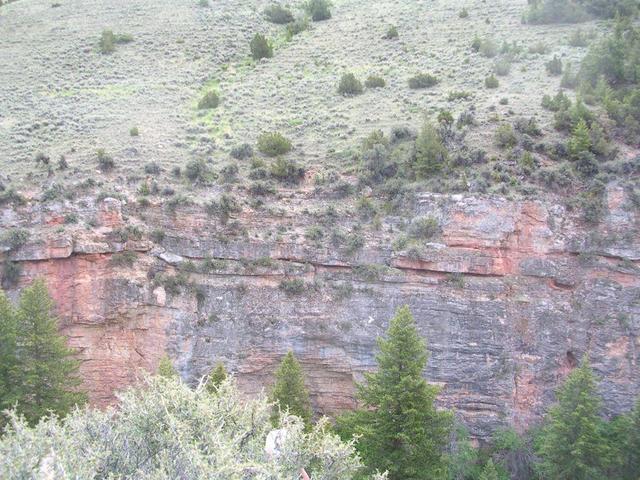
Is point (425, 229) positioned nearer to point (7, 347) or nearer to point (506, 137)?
point (506, 137)

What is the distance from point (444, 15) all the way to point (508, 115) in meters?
17.0

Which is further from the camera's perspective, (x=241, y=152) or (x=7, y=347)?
(x=241, y=152)

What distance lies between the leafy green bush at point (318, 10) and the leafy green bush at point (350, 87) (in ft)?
42.4

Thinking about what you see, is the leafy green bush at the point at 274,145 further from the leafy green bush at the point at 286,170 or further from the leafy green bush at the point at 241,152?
the leafy green bush at the point at 286,170

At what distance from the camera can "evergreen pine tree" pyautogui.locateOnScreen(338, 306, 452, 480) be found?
18.7 meters

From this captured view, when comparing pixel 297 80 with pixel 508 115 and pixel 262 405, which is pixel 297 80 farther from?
pixel 262 405

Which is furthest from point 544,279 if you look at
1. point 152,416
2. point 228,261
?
point 152,416

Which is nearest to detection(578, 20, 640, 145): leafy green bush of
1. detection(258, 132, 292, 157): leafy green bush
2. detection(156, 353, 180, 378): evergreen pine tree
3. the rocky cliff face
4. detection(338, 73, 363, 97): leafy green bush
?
the rocky cliff face

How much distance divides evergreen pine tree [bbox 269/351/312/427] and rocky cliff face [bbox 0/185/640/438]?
2606mm

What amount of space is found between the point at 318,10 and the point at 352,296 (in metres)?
27.4

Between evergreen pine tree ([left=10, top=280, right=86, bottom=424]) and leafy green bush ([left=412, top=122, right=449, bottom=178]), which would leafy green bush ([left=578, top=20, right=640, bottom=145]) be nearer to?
leafy green bush ([left=412, top=122, right=449, bottom=178])

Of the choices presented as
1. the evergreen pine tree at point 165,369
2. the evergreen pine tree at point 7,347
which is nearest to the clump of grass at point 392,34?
the evergreen pine tree at point 165,369

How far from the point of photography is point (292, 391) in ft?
67.2

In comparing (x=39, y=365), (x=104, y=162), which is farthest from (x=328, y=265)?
(x=39, y=365)
